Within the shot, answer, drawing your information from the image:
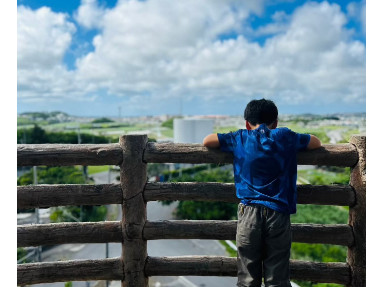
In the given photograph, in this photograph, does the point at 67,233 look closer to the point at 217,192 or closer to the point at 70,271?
the point at 70,271

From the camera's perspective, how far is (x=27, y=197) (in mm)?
2756

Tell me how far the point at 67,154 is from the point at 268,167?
5.36 ft

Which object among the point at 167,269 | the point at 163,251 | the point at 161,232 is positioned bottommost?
the point at 163,251

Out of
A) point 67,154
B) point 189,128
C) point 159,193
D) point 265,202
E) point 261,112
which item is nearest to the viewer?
point 265,202

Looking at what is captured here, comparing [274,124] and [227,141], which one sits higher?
[274,124]

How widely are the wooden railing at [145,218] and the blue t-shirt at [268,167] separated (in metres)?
0.32

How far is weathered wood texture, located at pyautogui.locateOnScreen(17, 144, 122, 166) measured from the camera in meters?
2.72

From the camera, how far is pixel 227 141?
8.61ft

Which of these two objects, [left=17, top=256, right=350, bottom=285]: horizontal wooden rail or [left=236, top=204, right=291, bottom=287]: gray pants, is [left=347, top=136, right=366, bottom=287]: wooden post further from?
[left=236, top=204, right=291, bottom=287]: gray pants

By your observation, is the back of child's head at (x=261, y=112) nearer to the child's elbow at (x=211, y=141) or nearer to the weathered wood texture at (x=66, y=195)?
the child's elbow at (x=211, y=141)

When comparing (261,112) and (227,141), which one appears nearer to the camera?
(261,112)

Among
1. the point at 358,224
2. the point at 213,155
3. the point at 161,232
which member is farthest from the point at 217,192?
the point at 358,224

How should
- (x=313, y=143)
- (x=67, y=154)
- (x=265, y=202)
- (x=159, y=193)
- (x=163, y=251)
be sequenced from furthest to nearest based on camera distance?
(x=163, y=251) → (x=159, y=193) → (x=67, y=154) → (x=313, y=143) → (x=265, y=202)

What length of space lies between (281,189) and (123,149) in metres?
1.34
